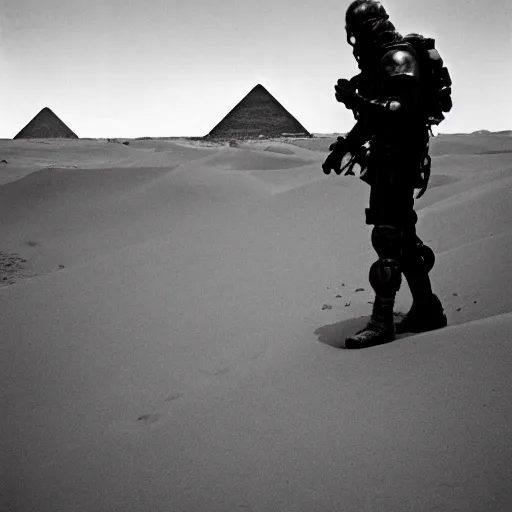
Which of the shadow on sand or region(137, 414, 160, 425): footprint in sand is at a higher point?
the shadow on sand

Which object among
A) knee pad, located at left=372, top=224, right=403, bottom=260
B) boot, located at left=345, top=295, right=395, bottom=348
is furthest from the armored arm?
boot, located at left=345, top=295, right=395, bottom=348

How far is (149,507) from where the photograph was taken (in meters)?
1.51

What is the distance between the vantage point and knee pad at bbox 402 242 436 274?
2.82m

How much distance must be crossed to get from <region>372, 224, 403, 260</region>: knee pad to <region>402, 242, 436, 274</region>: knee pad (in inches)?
5.4

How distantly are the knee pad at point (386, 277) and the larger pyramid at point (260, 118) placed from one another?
118ft

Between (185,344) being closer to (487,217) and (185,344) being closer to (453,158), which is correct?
(487,217)

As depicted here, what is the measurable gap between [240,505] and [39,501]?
62 centimetres

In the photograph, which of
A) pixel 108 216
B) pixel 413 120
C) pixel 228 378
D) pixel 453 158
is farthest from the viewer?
pixel 453 158

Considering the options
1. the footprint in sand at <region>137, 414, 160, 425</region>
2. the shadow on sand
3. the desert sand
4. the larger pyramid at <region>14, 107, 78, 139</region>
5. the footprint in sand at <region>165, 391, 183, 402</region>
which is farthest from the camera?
the larger pyramid at <region>14, 107, 78, 139</region>

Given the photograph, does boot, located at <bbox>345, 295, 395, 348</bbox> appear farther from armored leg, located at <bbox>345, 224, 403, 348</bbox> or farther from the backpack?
the backpack

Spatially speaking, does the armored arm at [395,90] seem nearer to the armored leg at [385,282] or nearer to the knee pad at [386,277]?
the armored leg at [385,282]

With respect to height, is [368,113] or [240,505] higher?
[368,113]

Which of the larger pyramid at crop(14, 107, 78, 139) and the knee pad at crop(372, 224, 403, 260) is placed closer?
the knee pad at crop(372, 224, 403, 260)

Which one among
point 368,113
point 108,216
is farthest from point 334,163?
point 108,216
